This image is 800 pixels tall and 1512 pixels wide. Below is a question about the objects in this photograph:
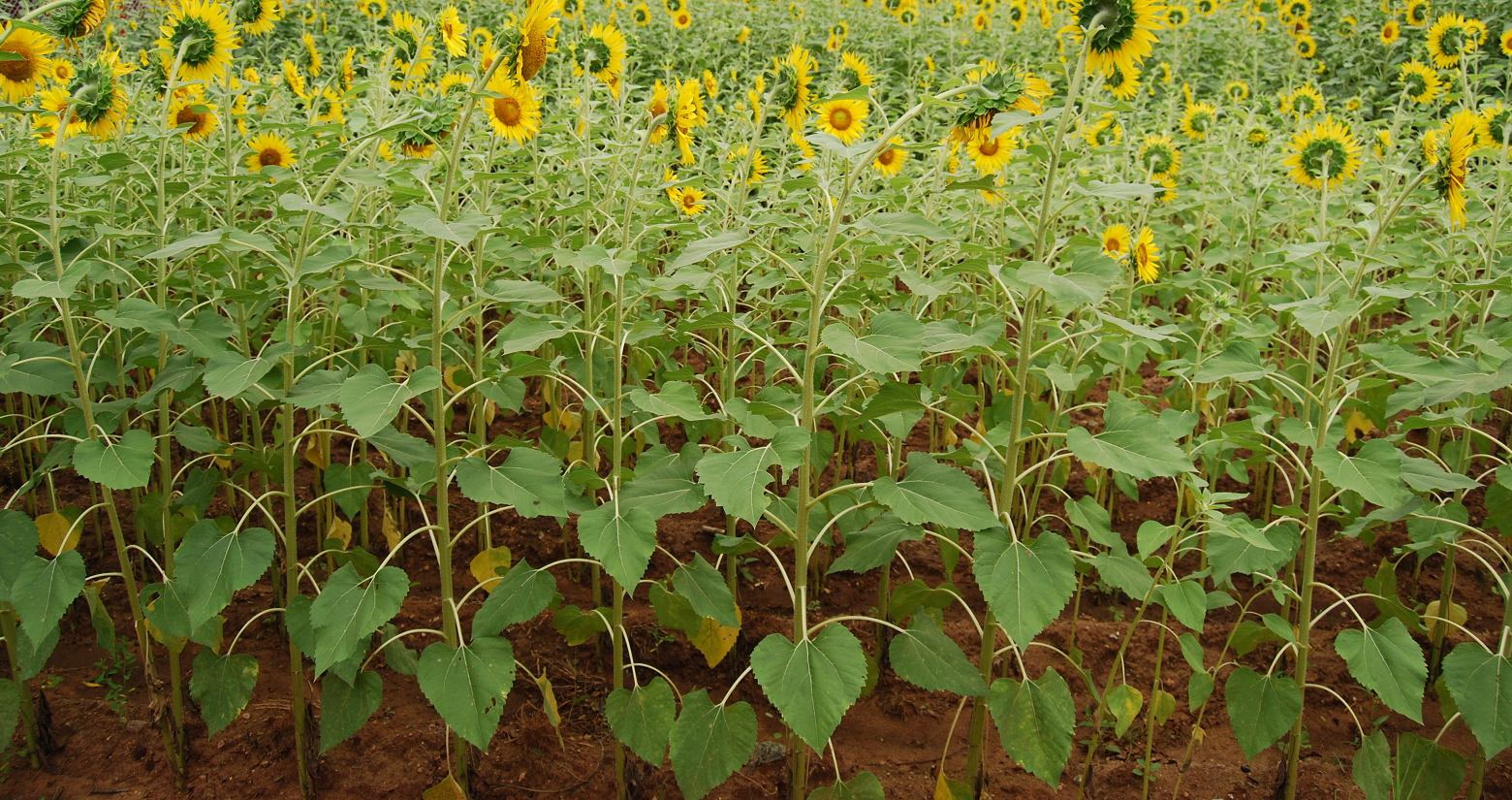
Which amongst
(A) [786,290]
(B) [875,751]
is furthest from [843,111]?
(B) [875,751]

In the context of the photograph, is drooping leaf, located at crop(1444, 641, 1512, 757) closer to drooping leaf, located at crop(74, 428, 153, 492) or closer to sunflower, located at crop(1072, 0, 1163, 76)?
sunflower, located at crop(1072, 0, 1163, 76)

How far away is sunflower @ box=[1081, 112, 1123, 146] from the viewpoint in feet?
11.0

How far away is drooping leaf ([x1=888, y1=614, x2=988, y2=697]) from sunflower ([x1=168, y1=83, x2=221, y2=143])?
2.35 m

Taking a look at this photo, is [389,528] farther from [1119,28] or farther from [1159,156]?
[1159,156]

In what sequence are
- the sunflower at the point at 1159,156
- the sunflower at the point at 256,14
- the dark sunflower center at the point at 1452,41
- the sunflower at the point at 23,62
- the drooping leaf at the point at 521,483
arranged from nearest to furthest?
the drooping leaf at the point at 521,483 < the sunflower at the point at 23,62 < the sunflower at the point at 256,14 < the sunflower at the point at 1159,156 < the dark sunflower center at the point at 1452,41

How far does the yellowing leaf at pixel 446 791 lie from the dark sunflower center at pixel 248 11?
2099 millimetres

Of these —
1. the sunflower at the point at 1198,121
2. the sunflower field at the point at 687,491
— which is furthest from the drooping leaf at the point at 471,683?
the sunflower at the point at 1198,121

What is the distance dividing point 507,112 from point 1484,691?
8.48 feet

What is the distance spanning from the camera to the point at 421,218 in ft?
5.96

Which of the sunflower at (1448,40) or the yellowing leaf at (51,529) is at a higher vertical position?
the sunflower at (1448,40)

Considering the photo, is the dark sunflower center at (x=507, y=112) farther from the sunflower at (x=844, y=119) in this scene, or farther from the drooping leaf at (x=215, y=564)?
the drooping leaf at (x=215, y=564)

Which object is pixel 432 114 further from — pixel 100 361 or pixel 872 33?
pixel 872 33

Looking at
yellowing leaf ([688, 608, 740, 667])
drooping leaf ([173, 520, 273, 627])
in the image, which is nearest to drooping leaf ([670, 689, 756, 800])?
yellowing leaf ([688, 608, 740, 667])

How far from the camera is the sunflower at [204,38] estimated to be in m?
2.41
